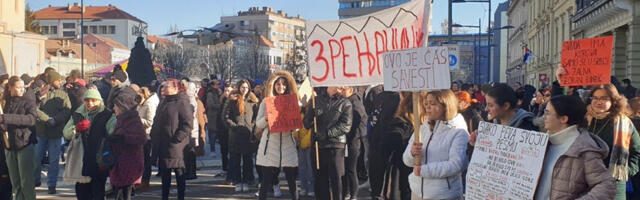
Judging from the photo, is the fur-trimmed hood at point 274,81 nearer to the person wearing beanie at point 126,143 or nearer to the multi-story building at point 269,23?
the person wearing beanie at point 126,143

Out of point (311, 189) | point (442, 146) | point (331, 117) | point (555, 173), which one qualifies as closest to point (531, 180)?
point (555, 173)

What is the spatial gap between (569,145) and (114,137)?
5.22 metres

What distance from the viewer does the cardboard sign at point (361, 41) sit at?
7.36 m

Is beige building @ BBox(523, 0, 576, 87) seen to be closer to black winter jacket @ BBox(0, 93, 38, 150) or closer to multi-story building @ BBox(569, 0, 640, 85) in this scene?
multi-story building @ BBox(569, 0, 640, 85)

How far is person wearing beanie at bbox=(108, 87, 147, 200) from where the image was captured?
790 cm

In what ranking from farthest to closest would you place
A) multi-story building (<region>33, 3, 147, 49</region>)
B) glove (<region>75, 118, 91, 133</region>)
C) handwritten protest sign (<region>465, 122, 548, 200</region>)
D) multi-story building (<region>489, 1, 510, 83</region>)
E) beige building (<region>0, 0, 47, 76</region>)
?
multi-story building (<region>33, 3, 147, 49</region>), multi-story building (<region>489, 1, 510, 83</region>), beige building (<region>0, 0, 47, 76</region>), glove (<region>75, 118, 91, 133</region>), handwritten protest sign (<region>465, 122, 548, 200</region>)

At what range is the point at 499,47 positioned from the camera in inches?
4392

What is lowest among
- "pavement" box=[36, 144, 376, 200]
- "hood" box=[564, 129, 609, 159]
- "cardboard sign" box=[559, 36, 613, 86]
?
"pavement" box=[36, 144, 376, 200]

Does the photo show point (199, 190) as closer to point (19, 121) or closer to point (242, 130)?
point (242, 130)

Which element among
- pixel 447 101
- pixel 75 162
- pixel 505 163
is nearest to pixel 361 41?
pixel 447 101

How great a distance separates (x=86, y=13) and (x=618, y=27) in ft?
407

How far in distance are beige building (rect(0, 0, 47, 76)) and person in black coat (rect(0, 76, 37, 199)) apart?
4088 cm

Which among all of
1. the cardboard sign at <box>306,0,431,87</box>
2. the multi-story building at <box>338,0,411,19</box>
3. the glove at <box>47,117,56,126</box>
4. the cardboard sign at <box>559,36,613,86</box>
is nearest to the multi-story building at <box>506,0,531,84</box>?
the multi-story building at <box>338,0,411,19</box>

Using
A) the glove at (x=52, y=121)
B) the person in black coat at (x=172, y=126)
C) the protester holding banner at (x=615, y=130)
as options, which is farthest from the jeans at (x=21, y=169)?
the protester holding banner at (x=615, y=130)
